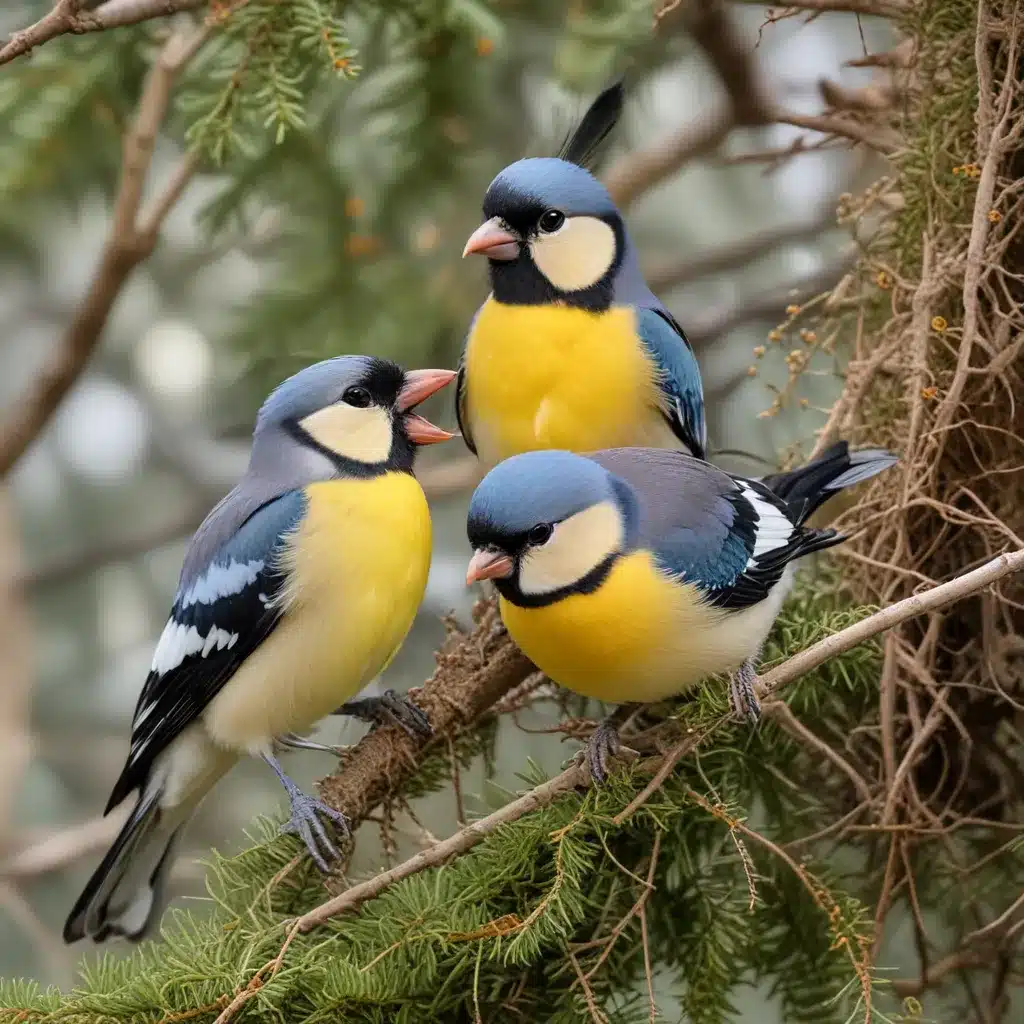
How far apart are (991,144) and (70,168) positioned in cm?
195

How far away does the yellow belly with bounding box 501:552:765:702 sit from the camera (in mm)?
1724

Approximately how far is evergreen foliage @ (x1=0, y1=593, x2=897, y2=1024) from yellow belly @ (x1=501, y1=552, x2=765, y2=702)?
59 millimetres

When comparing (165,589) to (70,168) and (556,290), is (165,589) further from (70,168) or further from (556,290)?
(556,290)

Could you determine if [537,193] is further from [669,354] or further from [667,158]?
[667,158]

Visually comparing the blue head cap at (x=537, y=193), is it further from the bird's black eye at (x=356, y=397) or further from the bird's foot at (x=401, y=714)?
the bird's foot at (x=401, y=714)

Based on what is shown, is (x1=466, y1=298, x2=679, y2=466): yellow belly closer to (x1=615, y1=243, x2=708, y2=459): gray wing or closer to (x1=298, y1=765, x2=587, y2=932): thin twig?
(x1=615, y1=243, x2=708, y2=459): gray wing

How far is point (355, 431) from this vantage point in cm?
192

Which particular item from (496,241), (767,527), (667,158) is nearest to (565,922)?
(767,527)

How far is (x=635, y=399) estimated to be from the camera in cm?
209

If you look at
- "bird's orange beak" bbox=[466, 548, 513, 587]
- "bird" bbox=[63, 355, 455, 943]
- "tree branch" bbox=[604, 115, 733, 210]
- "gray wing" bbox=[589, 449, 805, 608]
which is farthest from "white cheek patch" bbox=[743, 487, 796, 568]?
"tree branch" bbox=[604, 115, 733, 210]

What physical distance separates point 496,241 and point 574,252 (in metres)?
0.12

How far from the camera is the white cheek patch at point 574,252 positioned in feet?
6.74

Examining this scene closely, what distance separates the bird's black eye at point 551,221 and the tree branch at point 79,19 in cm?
54

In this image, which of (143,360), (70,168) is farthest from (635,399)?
(143,360)
